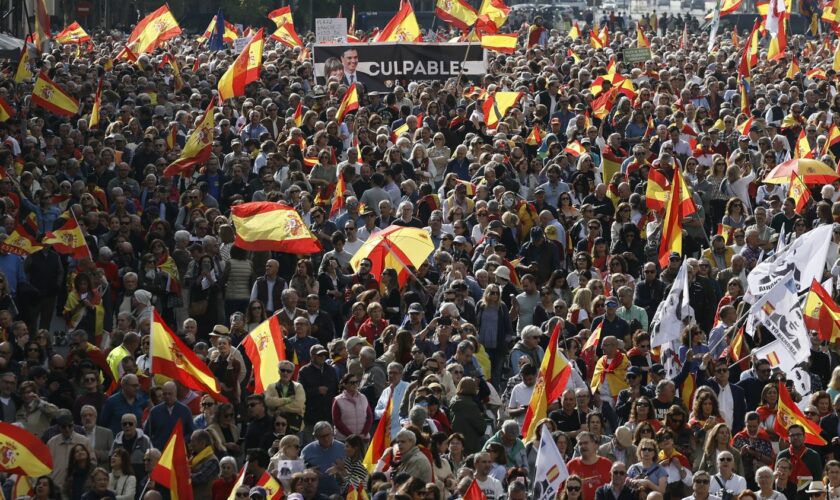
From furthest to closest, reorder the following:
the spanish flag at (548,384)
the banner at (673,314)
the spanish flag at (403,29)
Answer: the spanish flag at (403,29)
the banner at (673,314)
the spanish flag at (548,384)

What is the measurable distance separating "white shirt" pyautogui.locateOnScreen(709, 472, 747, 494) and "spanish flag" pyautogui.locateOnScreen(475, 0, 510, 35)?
74.4 ft

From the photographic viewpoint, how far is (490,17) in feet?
121

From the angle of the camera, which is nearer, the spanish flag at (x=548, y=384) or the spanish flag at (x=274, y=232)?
the spanish flag at (x=548, y=384)

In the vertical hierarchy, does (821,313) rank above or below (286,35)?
above

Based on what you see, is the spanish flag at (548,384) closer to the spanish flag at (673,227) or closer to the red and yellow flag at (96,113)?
the spanish flag at (673,227)

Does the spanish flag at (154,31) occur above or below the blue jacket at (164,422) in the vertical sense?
below

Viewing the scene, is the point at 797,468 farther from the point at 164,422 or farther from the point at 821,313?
the point at 164,422

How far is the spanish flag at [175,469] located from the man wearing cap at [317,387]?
7.05 ft

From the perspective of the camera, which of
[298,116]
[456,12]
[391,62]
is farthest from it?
Answer: [456,12]

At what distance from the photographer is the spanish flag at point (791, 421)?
604 inches

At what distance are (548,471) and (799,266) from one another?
426 centimetres

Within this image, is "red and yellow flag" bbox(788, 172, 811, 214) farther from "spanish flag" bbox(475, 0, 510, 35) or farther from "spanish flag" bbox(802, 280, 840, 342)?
"spanish flag" bbox(475, 0, 510, 35)

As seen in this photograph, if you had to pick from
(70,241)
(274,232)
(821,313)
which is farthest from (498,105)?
(821,313)

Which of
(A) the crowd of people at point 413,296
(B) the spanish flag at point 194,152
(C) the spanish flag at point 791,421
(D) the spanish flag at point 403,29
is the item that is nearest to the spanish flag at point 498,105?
(A) the crowd of people at point 413,296
